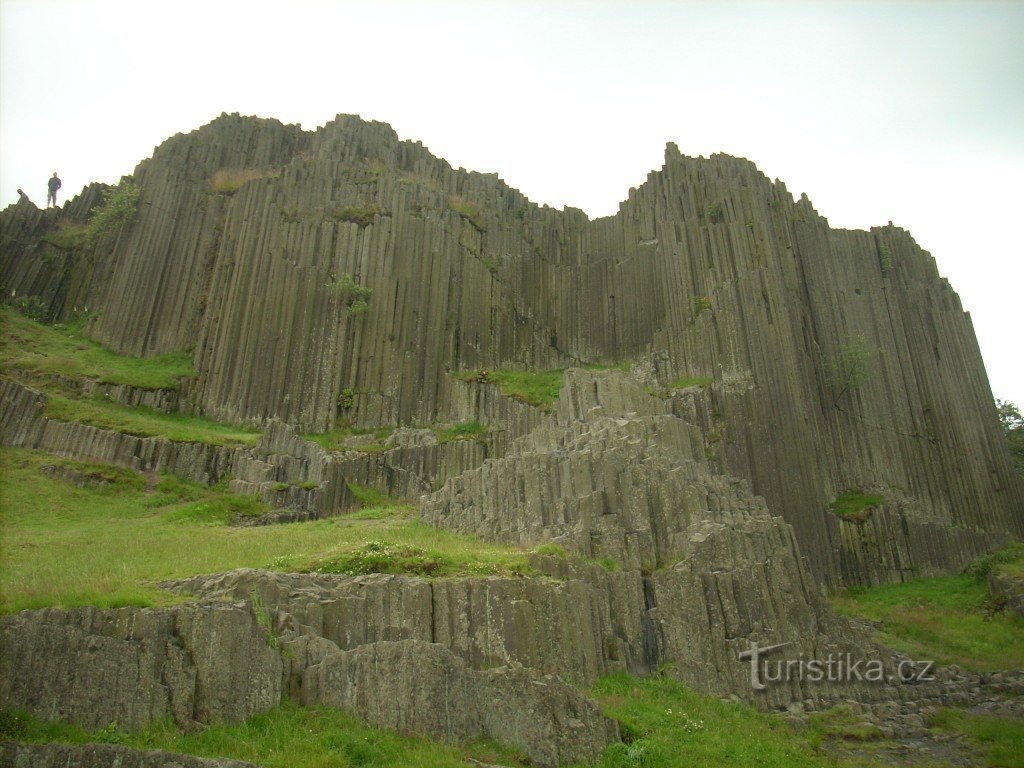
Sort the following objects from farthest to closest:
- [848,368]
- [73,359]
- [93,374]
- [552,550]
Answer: [848,368]
[73,359]
[93,374]
[552,550]

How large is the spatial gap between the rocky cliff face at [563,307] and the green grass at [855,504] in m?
0.48

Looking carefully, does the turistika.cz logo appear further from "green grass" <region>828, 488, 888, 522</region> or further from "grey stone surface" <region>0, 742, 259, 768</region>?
"green grass" <region>828, 488, 888, 522</region>

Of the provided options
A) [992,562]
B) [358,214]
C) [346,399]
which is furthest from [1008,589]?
[358,214]

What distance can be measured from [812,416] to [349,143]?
30960 millimetres

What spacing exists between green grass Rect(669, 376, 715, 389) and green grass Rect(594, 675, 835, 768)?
21.5 metres

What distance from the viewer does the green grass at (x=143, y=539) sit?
1392 centimetres

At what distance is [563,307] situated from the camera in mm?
48594

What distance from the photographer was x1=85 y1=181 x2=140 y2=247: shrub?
4812 centimetres

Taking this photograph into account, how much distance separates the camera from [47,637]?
10148 mm

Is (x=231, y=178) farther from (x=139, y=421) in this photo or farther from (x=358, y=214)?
(x=139, y=421)

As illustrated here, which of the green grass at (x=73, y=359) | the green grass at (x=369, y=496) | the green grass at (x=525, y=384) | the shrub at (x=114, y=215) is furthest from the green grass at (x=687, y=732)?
the shrub at (x=114, y=215)

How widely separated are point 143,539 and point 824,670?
17.8 metres

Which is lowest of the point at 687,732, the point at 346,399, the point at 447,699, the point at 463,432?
the point at 687,732

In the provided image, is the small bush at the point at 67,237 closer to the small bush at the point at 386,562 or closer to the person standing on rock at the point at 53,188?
the person standing on rock at the point at 53,188
